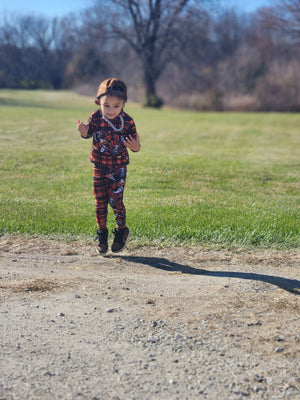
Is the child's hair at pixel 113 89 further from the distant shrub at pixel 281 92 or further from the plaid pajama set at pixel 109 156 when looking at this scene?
the distant shrub at pixel 281 92

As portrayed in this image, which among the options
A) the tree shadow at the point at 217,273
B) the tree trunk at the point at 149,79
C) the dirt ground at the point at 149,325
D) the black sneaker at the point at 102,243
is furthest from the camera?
the tree trunk at the point at 149,79

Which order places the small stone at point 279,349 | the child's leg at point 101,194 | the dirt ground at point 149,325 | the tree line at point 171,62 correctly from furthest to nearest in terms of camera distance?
the tree line at point 171,62 < the child's leg at point 101,194 < the small stone at point 279,349 < the dirt ground at point 149,325

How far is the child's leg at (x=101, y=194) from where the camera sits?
4500 millimetres

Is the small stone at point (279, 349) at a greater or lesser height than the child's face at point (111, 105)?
lesser

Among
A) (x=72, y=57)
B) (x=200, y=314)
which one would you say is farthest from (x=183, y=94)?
(x=200, y=314)

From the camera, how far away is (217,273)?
13.7 ft

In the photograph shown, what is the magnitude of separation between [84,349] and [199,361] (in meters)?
0.70

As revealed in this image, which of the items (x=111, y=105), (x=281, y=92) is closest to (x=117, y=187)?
(x=111, y=105)

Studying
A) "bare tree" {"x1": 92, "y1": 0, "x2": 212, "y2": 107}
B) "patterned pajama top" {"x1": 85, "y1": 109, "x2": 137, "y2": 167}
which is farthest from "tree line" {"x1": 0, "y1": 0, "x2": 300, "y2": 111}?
"patterned pajama top" {"x1": 85, "y1": 109, "x2": 137, "y2": 167}

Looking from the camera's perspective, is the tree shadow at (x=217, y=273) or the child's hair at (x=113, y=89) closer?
the tree shadow at (x=217, y=273)

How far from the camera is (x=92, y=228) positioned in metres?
5.34

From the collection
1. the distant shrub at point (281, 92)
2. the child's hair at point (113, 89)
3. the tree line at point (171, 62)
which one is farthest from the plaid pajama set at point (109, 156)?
the distant shrub at point (281, 92)

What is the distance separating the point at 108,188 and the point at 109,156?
13.6 inches

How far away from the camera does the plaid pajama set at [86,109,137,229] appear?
14.5ft
